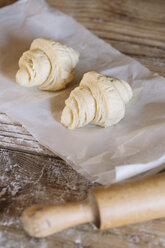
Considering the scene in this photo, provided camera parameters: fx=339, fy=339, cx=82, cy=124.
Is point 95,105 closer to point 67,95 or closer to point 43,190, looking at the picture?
point 67,95

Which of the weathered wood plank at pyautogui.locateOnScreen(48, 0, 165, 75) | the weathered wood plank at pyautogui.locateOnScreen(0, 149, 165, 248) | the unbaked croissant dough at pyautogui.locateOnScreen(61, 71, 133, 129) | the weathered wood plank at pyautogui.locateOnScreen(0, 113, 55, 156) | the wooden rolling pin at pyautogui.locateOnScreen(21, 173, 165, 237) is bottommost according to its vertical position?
the weathered wood plank at pyautogui.locateOnScreen(0, 149, 165, 248)

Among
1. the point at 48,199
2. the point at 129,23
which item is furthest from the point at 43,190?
the point at 129,23

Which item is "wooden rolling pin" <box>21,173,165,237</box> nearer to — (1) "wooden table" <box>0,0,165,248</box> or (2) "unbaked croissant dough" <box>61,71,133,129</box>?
(1) "wooden table" <box>0,0,165,248</box>

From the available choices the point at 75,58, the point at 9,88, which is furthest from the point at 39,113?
the point at 75,58

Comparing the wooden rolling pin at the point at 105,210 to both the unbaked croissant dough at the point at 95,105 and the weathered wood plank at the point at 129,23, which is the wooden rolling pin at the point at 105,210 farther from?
the weathered wood plank at the point at 129,23

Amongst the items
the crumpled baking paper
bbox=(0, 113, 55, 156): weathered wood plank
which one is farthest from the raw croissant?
bbox=(0, 113, 55, 156): weathered wood plank

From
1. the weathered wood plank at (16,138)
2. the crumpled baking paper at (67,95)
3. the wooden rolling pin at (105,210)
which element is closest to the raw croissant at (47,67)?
the crumpled baking paper at (67,95)

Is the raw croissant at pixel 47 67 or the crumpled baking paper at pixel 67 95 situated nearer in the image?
the crumpled baking paper at pixel 67 95
